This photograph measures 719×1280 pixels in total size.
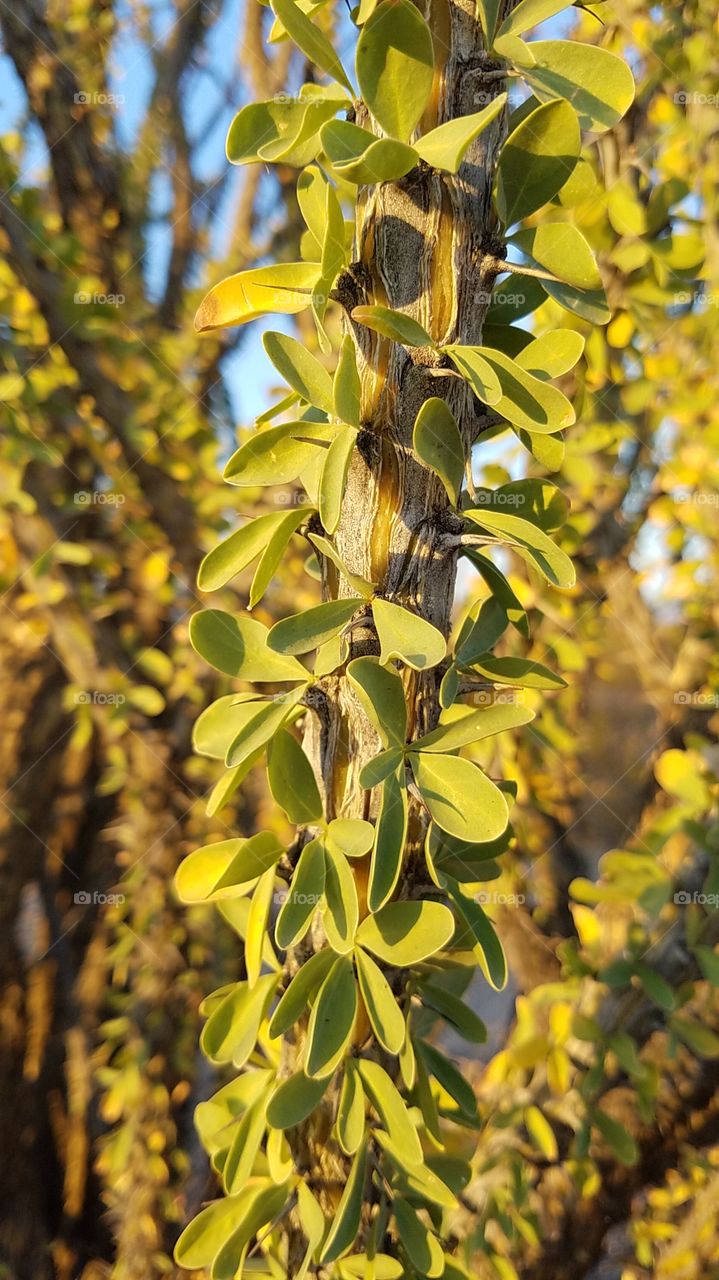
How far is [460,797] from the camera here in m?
0.24

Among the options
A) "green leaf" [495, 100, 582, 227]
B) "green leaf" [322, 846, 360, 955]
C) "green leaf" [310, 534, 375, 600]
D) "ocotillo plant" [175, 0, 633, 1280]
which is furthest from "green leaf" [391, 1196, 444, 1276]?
"green leaf" [495, 100, 582, 227]

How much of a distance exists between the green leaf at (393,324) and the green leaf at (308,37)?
0.07 metres

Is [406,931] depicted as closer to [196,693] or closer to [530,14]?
[530,14]

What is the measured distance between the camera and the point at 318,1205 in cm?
28

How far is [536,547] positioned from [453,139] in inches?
4.3

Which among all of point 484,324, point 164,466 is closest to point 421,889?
point 484,324

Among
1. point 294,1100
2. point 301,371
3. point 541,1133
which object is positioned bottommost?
point 541,1133

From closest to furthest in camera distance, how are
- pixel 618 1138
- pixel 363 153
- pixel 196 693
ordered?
1. pixel 363 153
2. pixel 618 1138
3. pixel 196 693

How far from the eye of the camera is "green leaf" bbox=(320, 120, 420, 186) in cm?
21

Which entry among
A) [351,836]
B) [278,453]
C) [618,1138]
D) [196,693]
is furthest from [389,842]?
[196,693]

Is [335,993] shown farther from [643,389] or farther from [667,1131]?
[643,389]

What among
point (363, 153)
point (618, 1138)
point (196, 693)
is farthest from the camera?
point (196, 693)

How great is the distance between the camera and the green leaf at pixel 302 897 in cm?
24

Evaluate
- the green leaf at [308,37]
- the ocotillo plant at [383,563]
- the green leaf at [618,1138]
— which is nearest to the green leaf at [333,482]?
the ocotillo plant at [383,563]
